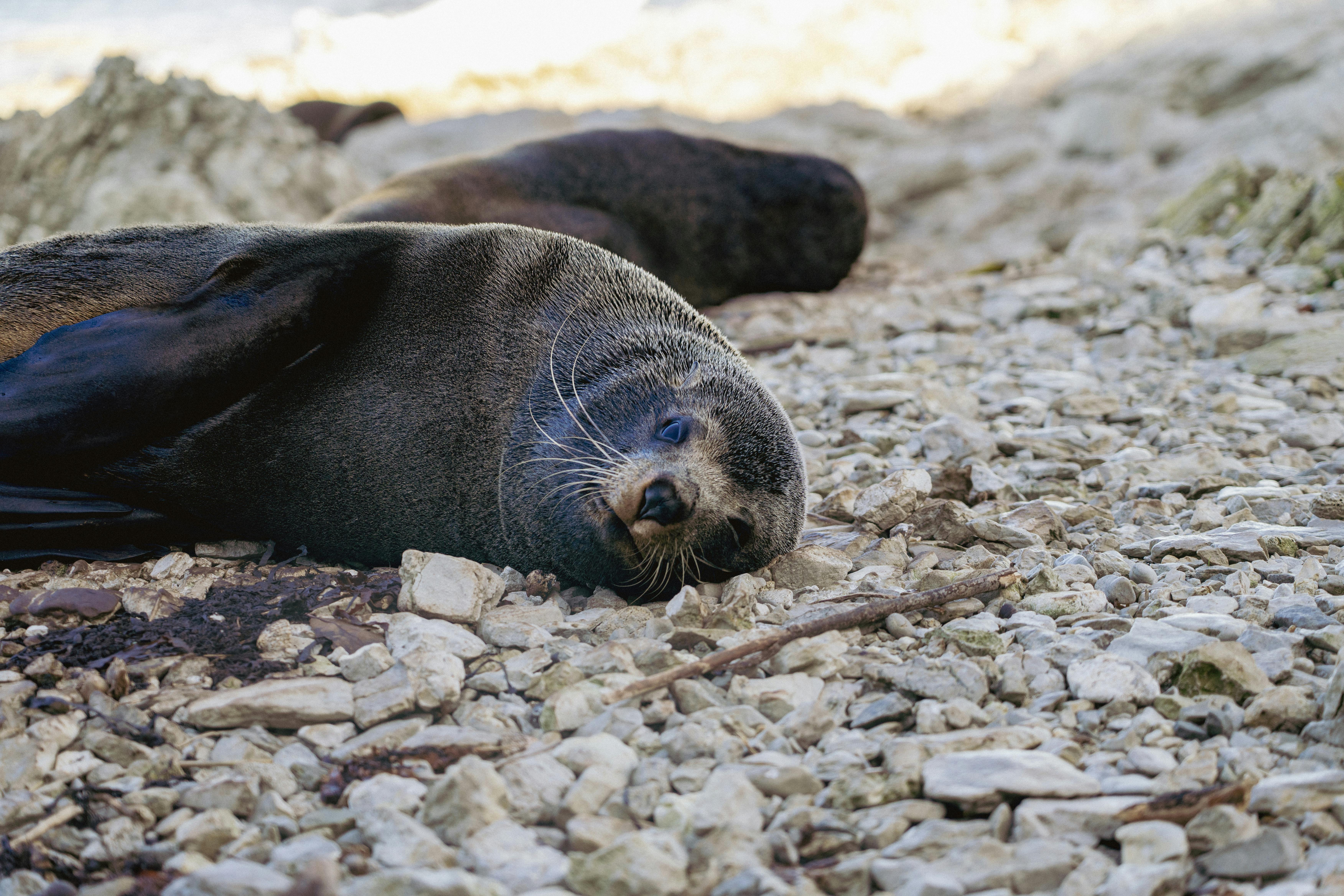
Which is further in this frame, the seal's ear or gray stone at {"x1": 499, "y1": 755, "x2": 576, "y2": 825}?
the seal's ear

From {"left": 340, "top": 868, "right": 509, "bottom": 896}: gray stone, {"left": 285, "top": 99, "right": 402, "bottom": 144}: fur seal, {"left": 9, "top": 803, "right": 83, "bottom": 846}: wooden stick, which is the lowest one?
{"left": 9, "top": 803, "right": 83, "bottom": 846}: wooden stick

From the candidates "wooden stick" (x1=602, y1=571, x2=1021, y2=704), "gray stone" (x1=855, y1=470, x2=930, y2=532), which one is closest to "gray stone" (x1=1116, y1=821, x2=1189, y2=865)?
"wooden stick" (x1=602, y1=571, x2=1021, y2=704)

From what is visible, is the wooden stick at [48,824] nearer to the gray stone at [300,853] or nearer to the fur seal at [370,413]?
the gray stone at [300,853]

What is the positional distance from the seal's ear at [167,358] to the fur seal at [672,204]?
2.52 m

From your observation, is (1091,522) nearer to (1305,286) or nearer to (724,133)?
(1305,286)

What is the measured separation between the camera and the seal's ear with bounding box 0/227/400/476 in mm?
3260

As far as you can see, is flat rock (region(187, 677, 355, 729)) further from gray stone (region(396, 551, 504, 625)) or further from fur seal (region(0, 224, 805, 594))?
fur seal (region(0, 224, 805, 594))

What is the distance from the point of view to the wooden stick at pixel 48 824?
2.02 metres

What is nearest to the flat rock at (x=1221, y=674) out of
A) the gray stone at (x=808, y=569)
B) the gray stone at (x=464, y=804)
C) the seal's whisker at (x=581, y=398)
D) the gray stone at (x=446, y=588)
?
the gray stone at (x=808, y=569)

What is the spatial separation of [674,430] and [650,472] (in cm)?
25

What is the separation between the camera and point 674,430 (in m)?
3.40

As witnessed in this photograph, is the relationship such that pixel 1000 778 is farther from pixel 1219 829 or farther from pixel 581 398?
pixel 581 398

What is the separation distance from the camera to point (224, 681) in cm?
262

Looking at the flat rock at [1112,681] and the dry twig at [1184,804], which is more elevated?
the dry twig at [1184,804]
